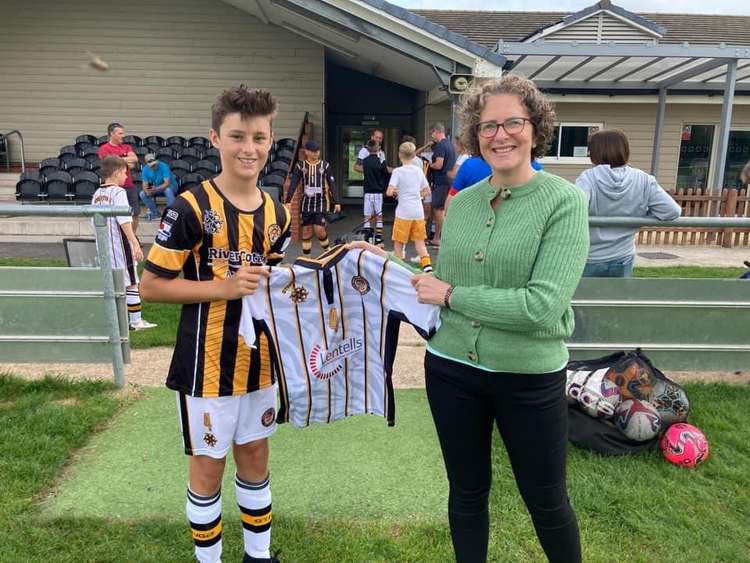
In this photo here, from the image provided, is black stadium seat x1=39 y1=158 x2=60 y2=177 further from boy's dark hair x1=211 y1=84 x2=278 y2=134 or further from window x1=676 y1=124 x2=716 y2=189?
window x1=676 y1=124 x2=716 y2=189

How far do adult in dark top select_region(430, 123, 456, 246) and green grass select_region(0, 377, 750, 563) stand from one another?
21.3 ft

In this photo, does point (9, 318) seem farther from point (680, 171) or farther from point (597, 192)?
point (680, 171)

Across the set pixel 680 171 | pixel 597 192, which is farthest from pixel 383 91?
pixel 597 192

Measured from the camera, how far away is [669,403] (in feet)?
11.7

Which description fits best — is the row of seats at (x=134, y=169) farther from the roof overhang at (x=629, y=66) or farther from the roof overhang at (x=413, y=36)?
the roof overhang at (x=629, y=66)

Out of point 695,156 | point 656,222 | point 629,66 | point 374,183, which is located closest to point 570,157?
point 629,66

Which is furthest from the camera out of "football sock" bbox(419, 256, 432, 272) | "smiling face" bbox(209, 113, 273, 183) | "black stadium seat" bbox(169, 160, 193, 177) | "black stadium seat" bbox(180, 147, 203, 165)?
"black stadium seat" bbox(180, 147, 203, 165)

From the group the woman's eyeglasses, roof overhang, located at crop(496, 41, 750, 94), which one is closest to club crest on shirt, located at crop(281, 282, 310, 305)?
the woman's eyeglasses

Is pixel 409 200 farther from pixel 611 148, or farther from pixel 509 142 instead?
pixel 509 142

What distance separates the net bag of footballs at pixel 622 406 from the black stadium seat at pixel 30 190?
12.3 m

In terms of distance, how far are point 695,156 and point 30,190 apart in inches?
643

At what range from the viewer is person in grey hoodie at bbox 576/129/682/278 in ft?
12.7

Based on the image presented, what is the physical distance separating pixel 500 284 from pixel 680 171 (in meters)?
16.5

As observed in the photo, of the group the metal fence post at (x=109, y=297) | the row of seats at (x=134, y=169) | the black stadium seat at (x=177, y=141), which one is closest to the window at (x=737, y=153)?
the row of seats at (x=134, y=169)
